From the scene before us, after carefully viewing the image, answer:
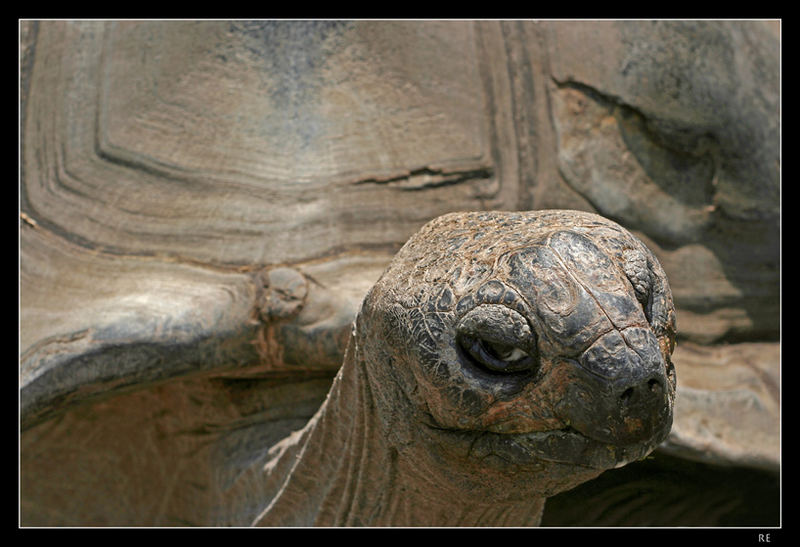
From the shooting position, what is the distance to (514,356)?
144 centimetres

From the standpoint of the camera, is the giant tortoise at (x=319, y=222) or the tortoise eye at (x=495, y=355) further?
the giant tortoise at (x=319, y=222)

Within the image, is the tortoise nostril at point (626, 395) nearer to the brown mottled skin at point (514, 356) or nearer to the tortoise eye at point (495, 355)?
the brown mottled skin at point (514, 356)

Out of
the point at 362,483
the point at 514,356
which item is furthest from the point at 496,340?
the point at 362,483

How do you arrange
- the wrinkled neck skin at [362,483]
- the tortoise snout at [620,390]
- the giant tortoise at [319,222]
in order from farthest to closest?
the giant tortoise at [319,222]
the wrinkled neck skin at [362,483]
the tortoise snout at [620,390]

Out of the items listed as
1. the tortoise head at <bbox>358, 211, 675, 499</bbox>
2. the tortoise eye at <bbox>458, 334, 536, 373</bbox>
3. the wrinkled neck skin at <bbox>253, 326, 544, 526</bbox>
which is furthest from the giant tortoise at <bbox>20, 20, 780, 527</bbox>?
the tortoise eye at <bbox>458, 334, 536, 373</bbox>

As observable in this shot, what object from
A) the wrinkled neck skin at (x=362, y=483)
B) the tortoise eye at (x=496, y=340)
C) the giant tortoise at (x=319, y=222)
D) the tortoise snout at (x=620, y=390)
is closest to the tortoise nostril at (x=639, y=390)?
the tortoise snout at (x=620, y=390)

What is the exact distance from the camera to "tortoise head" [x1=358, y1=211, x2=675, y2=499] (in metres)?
1.38

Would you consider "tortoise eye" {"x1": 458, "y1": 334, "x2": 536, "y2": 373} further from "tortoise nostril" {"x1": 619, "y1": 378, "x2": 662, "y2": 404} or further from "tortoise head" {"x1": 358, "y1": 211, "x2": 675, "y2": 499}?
"tortoise nostril" {"x1": 619, "y1": 378, "x2": 662, "y2": 404}

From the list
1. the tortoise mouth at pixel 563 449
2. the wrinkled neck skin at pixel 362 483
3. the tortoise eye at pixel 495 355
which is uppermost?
the tortoise eye at pixel 495 355

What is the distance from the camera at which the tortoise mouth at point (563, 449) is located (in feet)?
4.67

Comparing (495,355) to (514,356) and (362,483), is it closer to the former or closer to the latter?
(514,356)

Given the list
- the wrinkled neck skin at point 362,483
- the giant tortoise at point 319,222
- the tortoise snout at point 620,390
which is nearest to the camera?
the tortoise snout at point 620,390

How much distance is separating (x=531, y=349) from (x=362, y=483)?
646 mm

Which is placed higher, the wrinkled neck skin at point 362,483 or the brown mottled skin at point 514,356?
the brown mottled skin at point 514,356
